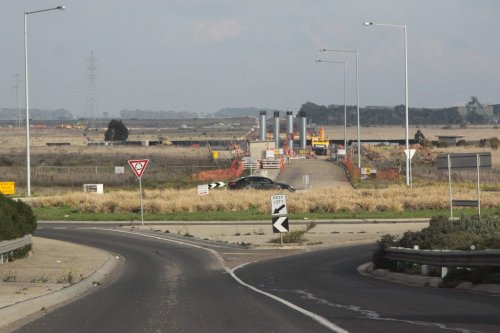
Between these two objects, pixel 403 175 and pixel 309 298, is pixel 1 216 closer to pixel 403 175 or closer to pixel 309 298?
pixel 309 298

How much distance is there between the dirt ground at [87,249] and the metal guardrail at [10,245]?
273 millimetres

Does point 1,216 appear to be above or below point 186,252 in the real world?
above

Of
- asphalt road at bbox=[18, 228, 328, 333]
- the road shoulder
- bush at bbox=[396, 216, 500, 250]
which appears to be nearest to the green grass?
the road shoulder

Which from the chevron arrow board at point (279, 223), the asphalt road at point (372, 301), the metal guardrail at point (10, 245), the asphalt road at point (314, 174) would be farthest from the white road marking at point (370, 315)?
the asphalt road at point (314, 174)

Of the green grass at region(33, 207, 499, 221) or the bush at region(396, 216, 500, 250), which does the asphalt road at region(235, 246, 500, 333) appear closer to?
the bush at region(396, 216, 500, 250)

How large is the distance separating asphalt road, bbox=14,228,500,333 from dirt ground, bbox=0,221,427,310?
1.11m

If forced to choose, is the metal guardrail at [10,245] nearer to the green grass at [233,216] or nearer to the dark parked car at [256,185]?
the green grass at [233,216]

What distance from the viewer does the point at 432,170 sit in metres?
78.7

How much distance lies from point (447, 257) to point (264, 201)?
3129 centimetres

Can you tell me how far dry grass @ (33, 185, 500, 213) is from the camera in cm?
4531

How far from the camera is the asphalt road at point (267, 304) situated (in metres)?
11.2

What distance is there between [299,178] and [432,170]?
1504 centimetres

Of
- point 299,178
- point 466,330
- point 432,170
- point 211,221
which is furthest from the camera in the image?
point 432,170

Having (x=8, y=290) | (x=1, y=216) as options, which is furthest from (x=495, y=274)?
(x=1, y=216)
